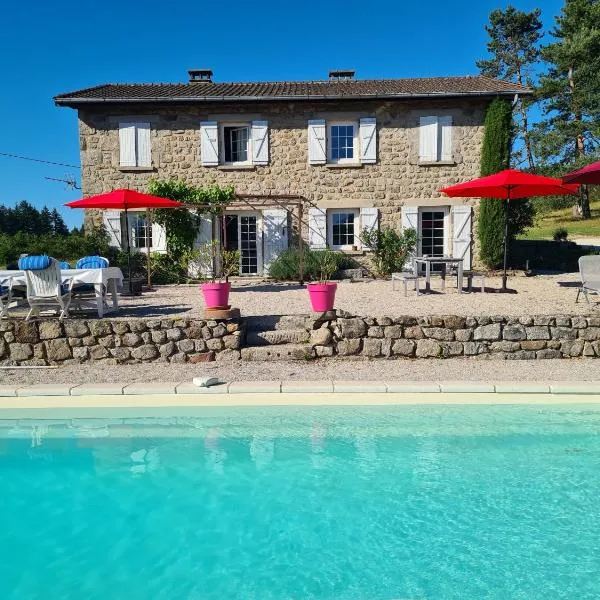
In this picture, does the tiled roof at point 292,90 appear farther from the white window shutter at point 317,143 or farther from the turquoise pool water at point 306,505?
the turquoise pool water at point 306,505

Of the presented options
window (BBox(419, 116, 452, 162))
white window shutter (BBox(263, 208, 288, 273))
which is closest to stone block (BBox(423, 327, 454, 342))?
white window shutter (BBox(263, 208, 288, 273))

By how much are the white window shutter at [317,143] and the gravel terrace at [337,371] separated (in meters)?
9.31

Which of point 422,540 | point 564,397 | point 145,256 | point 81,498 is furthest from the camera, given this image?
point 145,256

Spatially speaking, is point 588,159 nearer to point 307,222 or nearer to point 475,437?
point 307,222

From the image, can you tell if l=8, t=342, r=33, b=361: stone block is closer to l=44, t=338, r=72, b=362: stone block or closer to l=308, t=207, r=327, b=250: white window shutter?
l=44, t=338, r=72, b=362: stone block

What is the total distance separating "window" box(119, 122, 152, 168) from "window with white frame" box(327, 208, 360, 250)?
212 inches

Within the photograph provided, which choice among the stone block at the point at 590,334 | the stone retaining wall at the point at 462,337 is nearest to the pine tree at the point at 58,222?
the stone retaining wall at the point at 462,337

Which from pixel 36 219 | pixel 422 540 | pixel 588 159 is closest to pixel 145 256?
pixel 422 540

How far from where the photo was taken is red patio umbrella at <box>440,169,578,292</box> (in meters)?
→ 9.75

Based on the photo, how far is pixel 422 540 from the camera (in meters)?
3.26

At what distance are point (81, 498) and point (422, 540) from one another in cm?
240

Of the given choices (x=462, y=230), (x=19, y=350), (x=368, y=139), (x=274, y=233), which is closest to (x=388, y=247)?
(x=462, y=230)

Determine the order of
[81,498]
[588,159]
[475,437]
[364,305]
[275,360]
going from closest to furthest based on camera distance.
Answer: [81,498] → [475,437] → [275,360] → [364,305] → [588,159]

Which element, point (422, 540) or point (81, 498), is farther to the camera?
point (81, 498)
